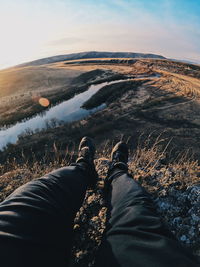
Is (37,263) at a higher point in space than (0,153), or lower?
higher

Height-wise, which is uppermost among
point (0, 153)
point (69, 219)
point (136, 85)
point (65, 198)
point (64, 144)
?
point (136, 85)

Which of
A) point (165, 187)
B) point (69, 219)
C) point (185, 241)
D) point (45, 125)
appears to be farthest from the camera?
point (45, 125)

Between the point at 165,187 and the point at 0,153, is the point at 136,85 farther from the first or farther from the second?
the point at 165,187

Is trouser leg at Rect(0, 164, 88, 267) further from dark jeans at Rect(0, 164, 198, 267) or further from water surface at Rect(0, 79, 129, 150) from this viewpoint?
water surface at Rect(0, 79, 129, 150)

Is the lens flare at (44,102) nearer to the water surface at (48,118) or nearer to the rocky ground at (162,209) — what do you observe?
the water surface at (48,118)

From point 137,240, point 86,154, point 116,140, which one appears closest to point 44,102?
point 116,140

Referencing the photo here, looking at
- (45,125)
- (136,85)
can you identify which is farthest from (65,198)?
(136,85)

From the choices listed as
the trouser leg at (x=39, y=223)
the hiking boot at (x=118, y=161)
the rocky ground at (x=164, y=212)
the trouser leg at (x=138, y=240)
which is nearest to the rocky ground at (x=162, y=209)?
the rocky ground at (x=164, y=212)

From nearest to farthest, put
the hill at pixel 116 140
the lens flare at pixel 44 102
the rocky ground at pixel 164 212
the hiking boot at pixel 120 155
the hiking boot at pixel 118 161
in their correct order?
the rocky ground at pixel 164 212 < the hill at pixel 116 140 < the hiking boot at pixel 118 161 < the hiking boot at pixel 120 155 < the lens flare at pixel 44 102

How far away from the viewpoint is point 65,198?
1.97m

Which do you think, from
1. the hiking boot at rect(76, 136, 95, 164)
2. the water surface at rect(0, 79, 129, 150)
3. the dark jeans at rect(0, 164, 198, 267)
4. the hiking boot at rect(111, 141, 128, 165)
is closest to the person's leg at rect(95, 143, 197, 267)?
the dark jeans at rect(0, 164, 198, 267)

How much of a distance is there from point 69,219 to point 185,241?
147 centimetres

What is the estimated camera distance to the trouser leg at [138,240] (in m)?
1.23

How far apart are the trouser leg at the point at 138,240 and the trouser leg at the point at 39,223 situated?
1.32 ft
